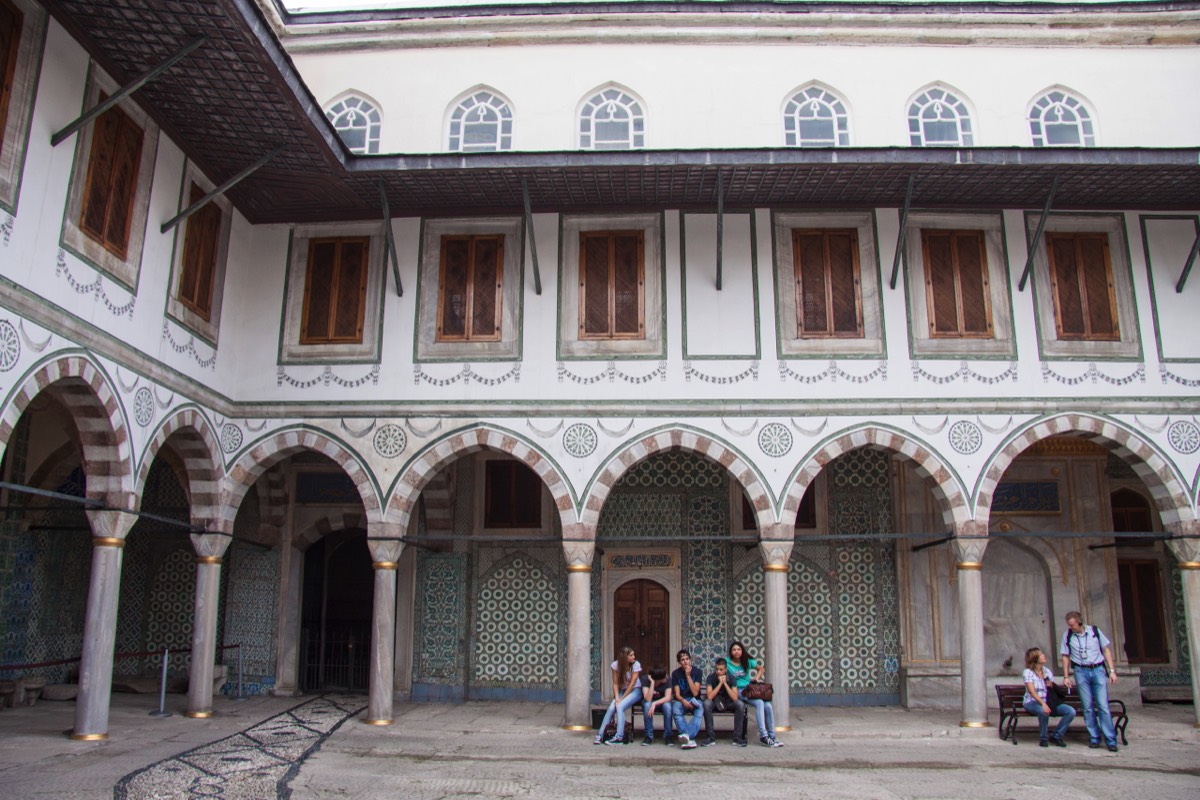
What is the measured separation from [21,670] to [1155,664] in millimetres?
14283

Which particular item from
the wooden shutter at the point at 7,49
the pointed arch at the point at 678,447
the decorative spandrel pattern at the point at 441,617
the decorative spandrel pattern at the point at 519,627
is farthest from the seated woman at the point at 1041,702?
the wooden shutter at the point at 7,49

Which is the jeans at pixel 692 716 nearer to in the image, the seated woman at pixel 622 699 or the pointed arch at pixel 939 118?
the seated woman at pixel 622 699

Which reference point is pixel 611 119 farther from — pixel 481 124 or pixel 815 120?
pixel 815 120

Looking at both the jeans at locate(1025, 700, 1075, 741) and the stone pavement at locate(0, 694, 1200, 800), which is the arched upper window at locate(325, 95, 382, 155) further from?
the jeans at locate(1025, 700, 1075, 741)

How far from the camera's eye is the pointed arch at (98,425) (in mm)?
8828

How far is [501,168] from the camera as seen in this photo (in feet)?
35.0

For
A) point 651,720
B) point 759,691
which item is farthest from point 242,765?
point 759,691

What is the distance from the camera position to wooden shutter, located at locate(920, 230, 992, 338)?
11484 millimetres

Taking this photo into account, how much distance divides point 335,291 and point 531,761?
20.0ft

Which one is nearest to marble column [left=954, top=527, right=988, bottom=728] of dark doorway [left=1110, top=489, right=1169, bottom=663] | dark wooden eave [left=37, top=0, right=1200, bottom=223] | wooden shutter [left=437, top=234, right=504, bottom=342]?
dark doorway [left=1110, top=489, right=1169, bottom=663]

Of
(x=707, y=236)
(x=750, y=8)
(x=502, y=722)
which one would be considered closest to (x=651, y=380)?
(x=707, y=236)

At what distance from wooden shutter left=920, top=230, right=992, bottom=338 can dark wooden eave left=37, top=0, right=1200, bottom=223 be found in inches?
17.3

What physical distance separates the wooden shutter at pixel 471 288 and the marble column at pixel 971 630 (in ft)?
19.3

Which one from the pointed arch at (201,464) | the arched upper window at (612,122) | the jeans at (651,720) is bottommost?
the jeans at (651,720)
